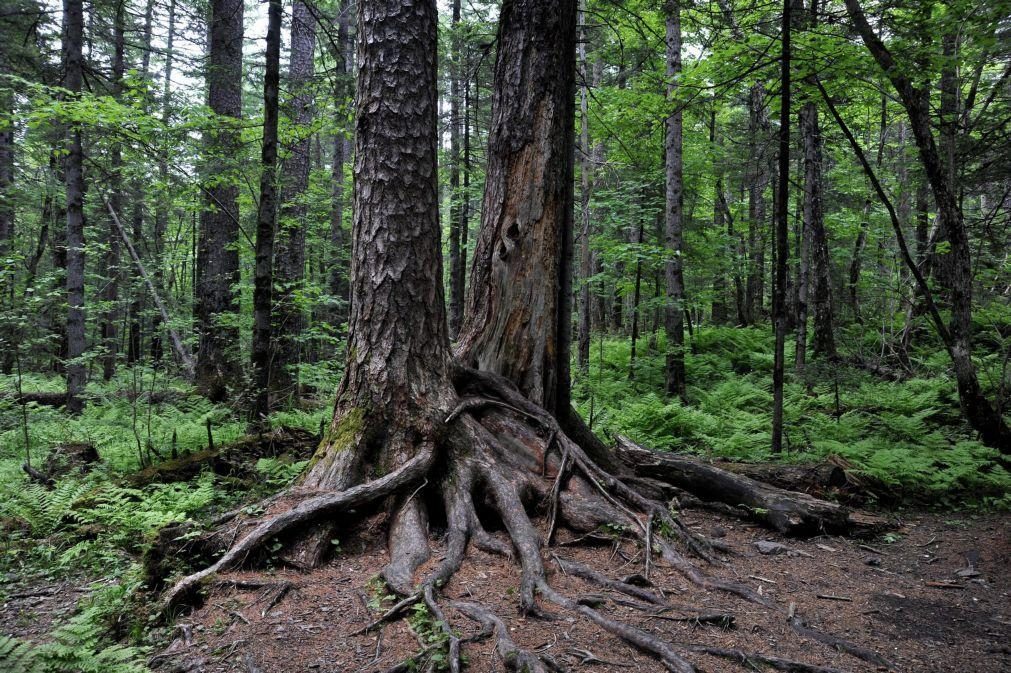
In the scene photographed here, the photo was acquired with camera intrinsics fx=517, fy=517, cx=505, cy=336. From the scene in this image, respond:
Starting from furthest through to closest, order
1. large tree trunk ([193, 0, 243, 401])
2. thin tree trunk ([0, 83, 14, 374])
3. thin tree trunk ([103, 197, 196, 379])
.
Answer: thin tree trunk ([0, 83, 14, 374]) → large tree trunk ([193, 0, 243, 401]) → thin tree trunk ([103, 197, 196, 379])

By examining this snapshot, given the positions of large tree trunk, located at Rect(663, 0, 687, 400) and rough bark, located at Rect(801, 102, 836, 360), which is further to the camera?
rough bark, located at Rect(801, 102, 836, 360)

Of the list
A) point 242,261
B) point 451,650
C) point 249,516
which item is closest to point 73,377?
point 242,261

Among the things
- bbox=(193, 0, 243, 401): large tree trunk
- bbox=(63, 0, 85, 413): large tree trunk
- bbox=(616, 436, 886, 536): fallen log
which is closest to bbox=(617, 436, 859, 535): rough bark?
bbox=(616, 436, 886, 536): fallen log

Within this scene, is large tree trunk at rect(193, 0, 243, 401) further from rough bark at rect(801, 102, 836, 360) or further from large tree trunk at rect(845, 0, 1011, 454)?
rough bark at rect(801, 102, 836, 360)

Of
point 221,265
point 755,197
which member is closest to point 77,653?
point 221,265

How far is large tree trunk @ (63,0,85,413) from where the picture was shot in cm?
932

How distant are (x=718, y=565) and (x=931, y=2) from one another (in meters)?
6.89

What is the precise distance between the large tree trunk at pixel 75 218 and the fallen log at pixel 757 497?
10.2 metres

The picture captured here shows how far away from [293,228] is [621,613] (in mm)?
11921

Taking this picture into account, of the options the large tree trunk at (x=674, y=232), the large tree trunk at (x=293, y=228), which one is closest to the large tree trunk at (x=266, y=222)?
the large tree trunk at (x=293, y=228)

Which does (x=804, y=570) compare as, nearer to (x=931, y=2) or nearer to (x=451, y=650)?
(x=451, y=650)

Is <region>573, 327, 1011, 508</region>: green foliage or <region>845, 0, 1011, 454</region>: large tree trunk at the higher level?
<region>845, 0, 1011, 454</region>: large tree trunk

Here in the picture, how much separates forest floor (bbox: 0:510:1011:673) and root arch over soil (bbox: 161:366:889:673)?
96 millimetres

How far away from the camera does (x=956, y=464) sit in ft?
20.7
